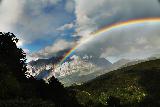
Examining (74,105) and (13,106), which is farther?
(74,105)

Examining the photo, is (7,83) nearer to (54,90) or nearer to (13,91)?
(13,91)

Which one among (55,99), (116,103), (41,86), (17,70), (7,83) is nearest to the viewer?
(7,83)

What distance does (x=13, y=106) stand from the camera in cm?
4619

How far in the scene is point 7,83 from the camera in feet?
242

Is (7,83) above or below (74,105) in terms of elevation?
above

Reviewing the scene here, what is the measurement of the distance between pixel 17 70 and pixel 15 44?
39.7ft

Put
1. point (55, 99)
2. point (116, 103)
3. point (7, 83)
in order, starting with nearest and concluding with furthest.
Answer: point (7, 83) → point (55, 99) → point (116, 103)

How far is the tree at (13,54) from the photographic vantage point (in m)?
101

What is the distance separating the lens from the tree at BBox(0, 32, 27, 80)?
330 ft

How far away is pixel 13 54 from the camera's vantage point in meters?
105

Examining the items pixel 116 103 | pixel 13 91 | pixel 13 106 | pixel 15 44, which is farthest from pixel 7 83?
pixel 116 103

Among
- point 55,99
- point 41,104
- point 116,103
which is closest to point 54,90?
point 55,99

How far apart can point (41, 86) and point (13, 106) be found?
152 ft

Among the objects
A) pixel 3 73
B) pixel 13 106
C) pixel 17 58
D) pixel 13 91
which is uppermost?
pixel 17 58
